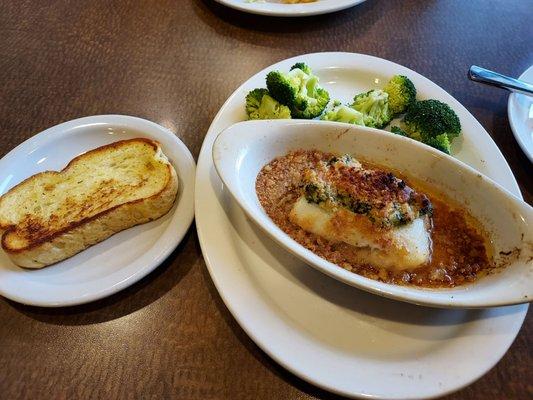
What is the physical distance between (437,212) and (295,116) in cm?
77

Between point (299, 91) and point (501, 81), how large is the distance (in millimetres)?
1062

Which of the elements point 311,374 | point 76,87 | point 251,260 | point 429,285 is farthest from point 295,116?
point 76,87

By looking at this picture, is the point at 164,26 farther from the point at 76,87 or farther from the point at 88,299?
the point at 88,299

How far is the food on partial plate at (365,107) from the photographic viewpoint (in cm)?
174

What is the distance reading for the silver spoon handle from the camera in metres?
1.94

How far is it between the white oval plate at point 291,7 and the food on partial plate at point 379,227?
1.30 metres

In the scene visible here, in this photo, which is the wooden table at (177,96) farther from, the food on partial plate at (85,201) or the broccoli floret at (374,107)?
the broccoli floret at (374,107)

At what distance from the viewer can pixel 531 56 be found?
8.19 ft

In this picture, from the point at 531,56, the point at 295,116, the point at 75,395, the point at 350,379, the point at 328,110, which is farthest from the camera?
the point at 531,56

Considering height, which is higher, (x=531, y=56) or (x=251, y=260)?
(x=531, y=56)

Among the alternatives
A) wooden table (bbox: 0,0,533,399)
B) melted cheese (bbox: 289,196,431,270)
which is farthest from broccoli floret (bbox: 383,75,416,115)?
melted cheese (bbox: 289,196,431,270)

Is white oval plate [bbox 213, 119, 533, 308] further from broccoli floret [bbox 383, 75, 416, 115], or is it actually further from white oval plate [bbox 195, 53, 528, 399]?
broccoli floret [bbox 383, 75, 416, 115]

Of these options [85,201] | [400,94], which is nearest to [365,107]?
[400,94]

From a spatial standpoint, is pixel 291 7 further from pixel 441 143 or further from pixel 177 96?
pixel 441 143
